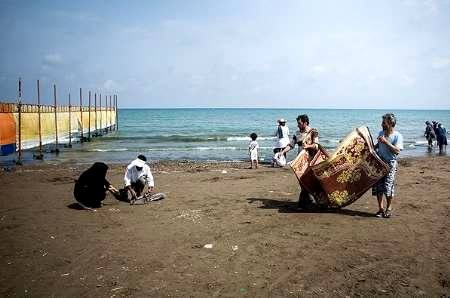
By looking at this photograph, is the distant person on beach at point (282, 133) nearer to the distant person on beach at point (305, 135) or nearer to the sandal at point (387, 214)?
the distant person on beach at point (305, 135)

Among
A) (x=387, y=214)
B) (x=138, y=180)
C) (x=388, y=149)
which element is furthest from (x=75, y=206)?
(x=388, y=149)

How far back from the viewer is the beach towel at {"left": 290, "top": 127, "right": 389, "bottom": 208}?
7.59 metres

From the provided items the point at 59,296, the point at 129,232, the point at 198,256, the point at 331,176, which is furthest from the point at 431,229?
the point at 59,296

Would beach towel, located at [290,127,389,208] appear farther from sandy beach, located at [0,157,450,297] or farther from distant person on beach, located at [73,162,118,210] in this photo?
distant person on beach, located at [73,162,118,210]

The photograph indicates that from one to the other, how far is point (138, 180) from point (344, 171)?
5.05 m

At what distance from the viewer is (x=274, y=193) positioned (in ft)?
34.5

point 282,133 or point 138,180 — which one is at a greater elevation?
point 282,133

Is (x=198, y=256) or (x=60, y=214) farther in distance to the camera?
(x=60, y=214)

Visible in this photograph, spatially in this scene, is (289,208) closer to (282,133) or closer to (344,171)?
(344,171)

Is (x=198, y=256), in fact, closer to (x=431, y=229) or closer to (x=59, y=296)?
(x=59, y=296)

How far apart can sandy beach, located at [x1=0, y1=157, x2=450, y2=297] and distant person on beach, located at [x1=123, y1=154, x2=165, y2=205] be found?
306 mm

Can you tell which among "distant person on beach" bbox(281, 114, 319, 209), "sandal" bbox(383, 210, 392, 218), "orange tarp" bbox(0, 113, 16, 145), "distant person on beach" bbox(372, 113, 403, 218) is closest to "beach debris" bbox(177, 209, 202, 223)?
"distant person on beach" bbox(281, 114, 319, 209)

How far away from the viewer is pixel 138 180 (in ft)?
31.9

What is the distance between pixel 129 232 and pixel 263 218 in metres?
2.69
